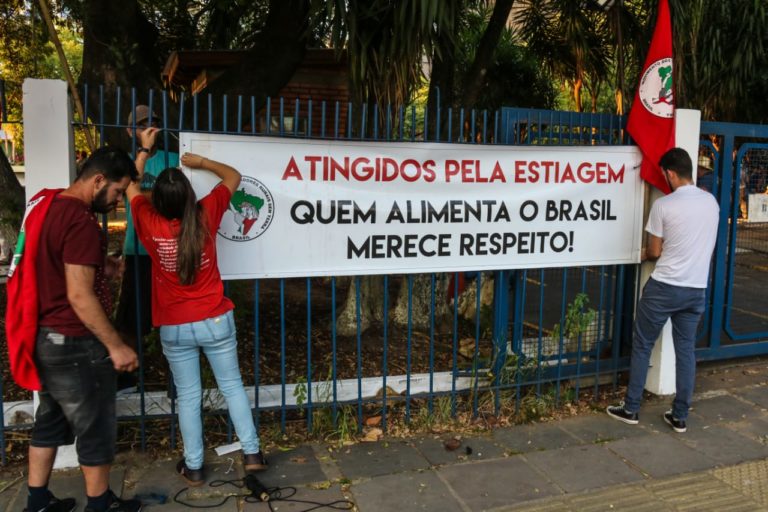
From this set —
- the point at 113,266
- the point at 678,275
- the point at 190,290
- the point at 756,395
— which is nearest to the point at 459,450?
the point at 678,275

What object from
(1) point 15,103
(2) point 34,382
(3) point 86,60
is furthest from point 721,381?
(1) point 15,103

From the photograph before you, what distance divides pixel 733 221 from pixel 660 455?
243 centimetres

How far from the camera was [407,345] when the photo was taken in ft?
15.9

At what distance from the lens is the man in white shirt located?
163 inches

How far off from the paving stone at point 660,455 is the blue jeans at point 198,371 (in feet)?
7.50

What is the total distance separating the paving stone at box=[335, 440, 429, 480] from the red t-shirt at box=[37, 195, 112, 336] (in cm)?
168

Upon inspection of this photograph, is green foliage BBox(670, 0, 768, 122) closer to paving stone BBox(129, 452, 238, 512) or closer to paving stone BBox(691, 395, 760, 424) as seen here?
paving stone BBox(691, 395, 760, 424)

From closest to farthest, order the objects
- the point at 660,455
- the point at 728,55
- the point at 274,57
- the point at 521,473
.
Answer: the point at 521,473
the point at 660,455
the point at 274,57
the point at 728,55

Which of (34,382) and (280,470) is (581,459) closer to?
(280,470)

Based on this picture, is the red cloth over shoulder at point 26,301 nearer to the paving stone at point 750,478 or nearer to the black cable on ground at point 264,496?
the black cable on ground at point 264,496

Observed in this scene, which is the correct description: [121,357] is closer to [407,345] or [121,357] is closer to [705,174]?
[407,345]

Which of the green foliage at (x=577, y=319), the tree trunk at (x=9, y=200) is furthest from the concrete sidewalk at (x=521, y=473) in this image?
the tree trunk at (x=9, y=200)

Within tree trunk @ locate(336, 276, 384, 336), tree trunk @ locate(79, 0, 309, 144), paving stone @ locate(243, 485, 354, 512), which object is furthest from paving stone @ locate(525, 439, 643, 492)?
tree trunk @ locate(79, 0, 309, 144)

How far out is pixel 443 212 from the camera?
4.11m
